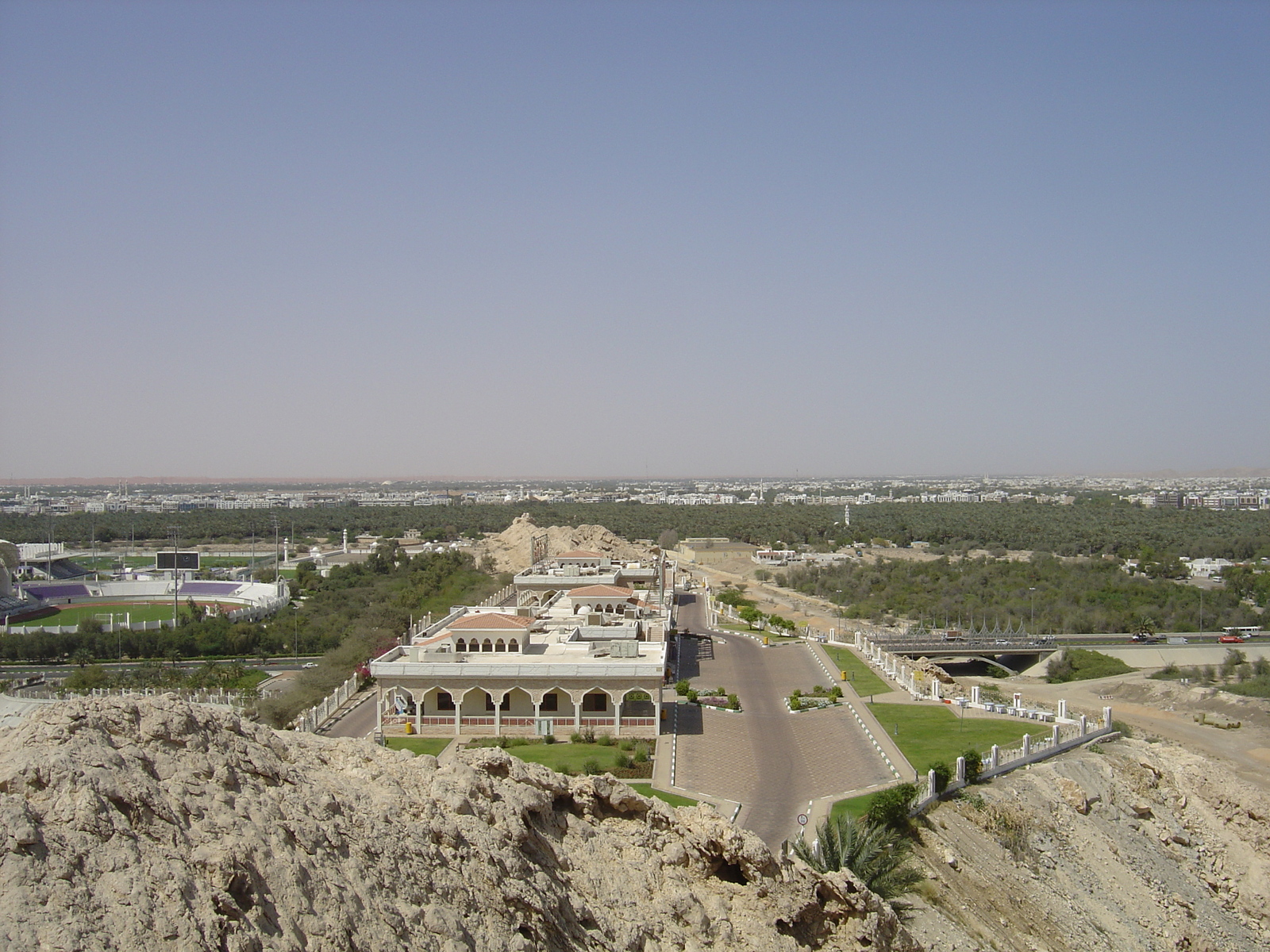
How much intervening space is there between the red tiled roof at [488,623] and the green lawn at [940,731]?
1122 centimetres

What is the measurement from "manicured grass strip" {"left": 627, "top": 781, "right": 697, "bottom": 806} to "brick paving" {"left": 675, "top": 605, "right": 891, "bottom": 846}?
748 mm

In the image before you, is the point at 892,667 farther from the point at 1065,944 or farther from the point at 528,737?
the point at 1065,944

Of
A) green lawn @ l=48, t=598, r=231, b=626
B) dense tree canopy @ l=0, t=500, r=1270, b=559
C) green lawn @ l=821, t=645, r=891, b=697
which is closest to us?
green lawn @ l=821, t=645, r=891, b=697

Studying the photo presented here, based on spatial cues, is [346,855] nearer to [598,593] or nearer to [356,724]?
[356,724]

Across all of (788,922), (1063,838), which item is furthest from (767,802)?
(788,922)

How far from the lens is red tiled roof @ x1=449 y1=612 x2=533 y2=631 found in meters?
29.1

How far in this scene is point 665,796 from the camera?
2023 centimetres

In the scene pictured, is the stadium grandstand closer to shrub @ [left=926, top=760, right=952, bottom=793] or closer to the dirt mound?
the dirt mound

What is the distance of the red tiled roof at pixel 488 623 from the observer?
29.1 m

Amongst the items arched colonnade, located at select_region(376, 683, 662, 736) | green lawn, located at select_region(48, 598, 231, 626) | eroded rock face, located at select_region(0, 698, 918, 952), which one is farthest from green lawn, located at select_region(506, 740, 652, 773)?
green lawn, located at select_region(48, 598, 231, 626)

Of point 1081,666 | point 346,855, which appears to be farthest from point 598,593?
point 346,855

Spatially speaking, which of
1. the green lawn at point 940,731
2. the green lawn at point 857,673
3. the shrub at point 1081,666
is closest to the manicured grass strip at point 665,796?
the green lawn at point 940,731

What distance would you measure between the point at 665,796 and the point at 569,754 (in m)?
4.01

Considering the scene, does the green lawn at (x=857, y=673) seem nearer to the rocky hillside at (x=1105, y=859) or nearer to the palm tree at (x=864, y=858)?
the rocky hillside at (x=1105, y=859)
